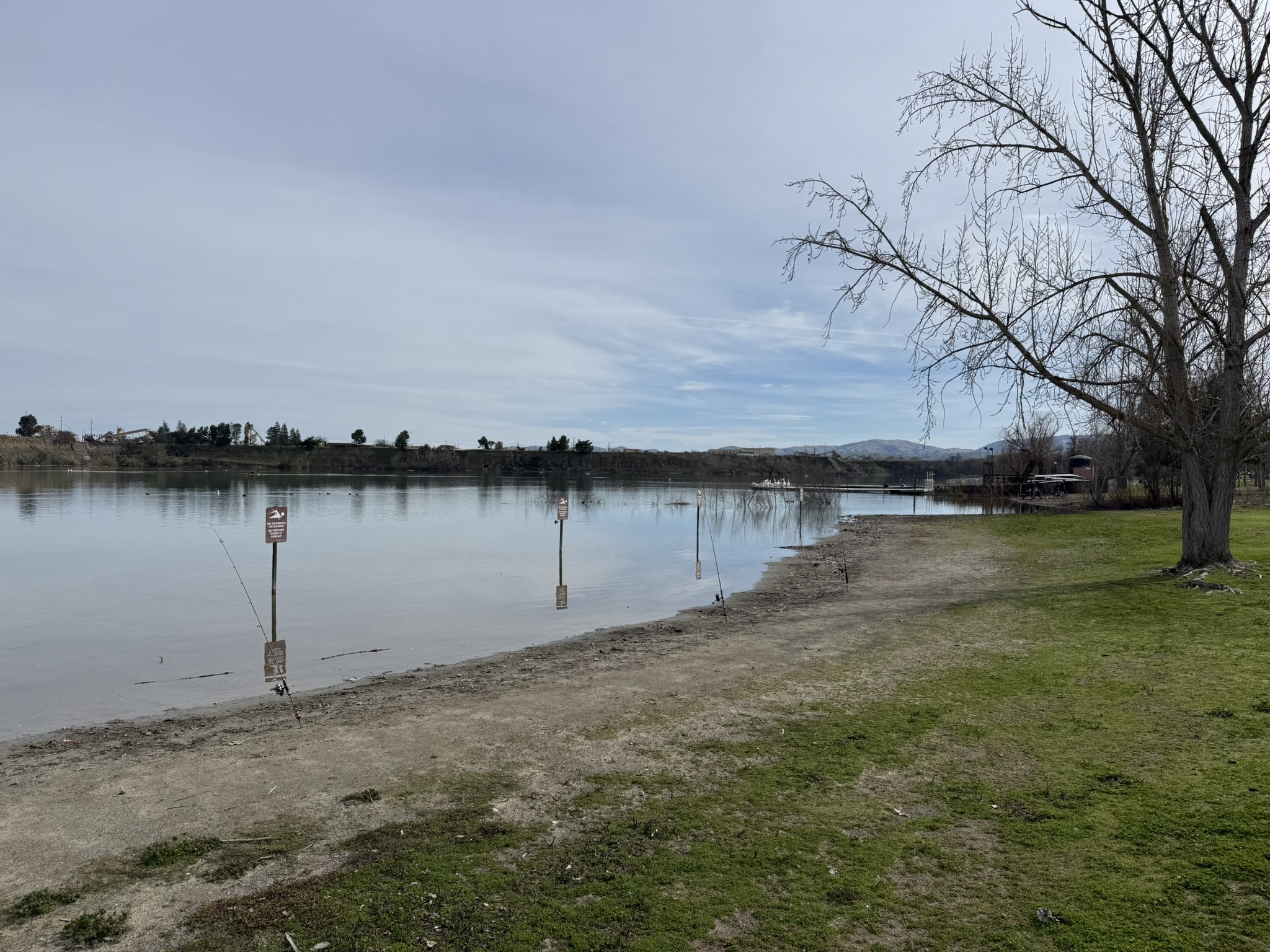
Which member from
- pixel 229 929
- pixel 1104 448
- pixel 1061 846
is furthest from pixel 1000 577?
pixel 1104 448

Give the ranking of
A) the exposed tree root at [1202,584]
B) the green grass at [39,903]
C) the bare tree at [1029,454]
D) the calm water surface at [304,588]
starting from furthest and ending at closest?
1. the bare tree at [1029,454]
2. the exposed tree root at [1202,584]
3. the calm water surface at [304,588]
4. the green grass at [39,903]

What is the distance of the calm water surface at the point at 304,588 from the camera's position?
1073cm

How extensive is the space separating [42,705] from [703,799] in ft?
26.5

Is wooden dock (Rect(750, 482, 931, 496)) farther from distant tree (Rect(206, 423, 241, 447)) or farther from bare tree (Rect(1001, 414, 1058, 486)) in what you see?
distant tree (Rect(206, 423, 241, 447))

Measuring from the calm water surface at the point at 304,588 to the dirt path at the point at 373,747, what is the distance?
5.44 ft

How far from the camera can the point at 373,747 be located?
6.95 meters

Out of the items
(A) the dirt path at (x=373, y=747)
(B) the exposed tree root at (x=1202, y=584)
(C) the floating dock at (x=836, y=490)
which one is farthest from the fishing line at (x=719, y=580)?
(C) the floating dock at (x=836, y=490)

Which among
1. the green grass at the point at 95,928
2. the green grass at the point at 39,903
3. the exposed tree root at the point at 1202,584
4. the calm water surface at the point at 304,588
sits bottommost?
the calm water surface at the point at 304,588

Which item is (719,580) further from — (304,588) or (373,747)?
(373,747)

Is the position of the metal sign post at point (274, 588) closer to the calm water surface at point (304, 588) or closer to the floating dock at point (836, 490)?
the calm water surface at point (304, 588)

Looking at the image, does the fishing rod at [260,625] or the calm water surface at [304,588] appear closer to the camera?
the fishing rod at [260,625]

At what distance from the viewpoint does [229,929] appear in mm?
3930

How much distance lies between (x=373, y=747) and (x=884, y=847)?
4395mm

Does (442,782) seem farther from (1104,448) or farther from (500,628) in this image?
(1104,448)
